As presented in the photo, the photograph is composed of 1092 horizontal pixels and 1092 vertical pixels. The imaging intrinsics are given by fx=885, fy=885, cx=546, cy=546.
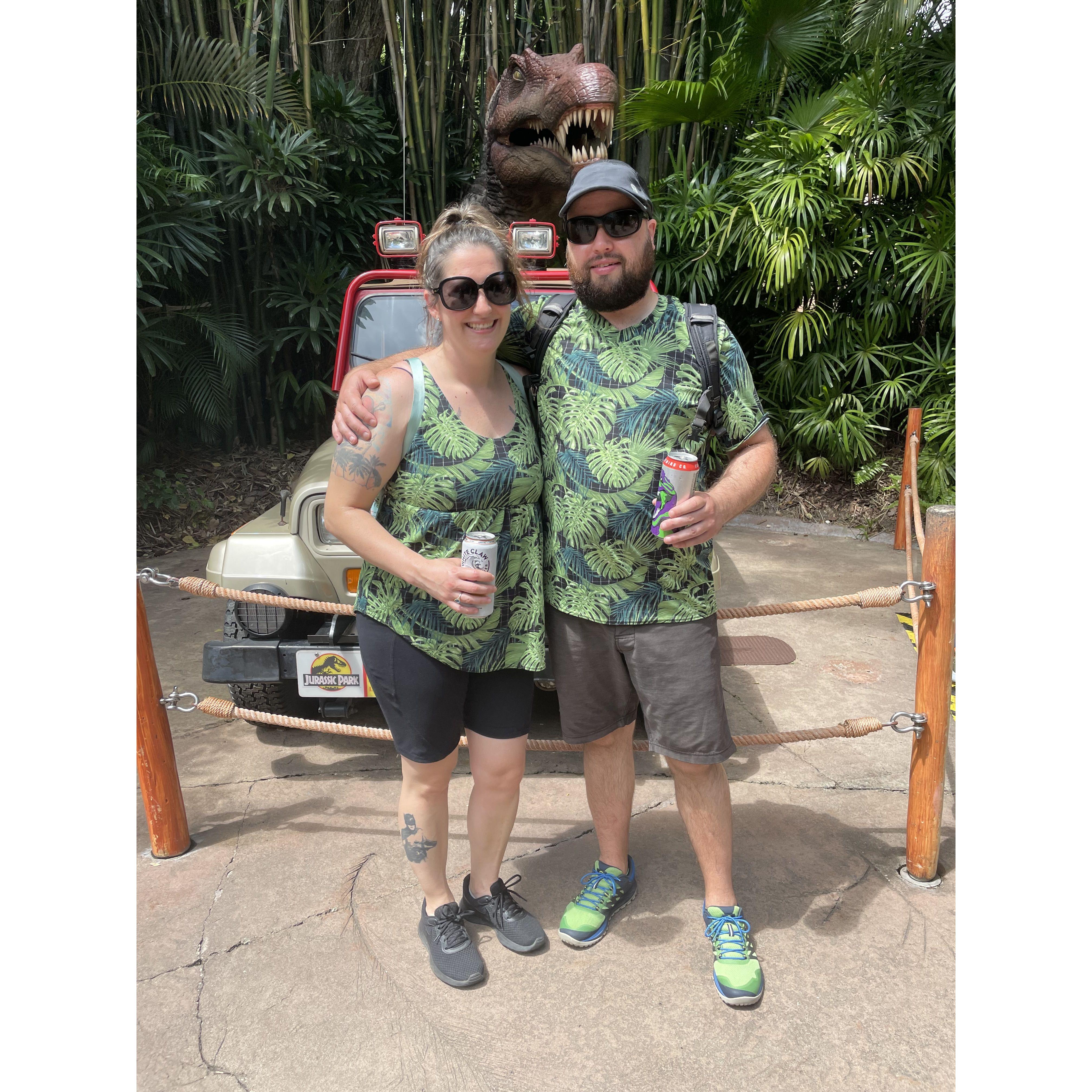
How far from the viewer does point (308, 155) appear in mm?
7906

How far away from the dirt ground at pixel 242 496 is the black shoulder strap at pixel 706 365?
6.04 m

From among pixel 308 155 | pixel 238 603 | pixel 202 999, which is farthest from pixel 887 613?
pixel 308 155

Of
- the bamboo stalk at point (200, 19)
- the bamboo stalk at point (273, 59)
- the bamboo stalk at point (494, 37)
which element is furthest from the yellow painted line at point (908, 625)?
the bamboo stalk at point (200, 19)

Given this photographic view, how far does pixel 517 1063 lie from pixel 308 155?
306 inches

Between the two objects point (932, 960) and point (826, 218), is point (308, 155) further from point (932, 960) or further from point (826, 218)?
point (932, 960)

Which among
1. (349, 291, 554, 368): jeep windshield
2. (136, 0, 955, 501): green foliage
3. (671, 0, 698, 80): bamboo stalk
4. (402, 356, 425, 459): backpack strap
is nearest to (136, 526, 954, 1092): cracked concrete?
(402, 356, 425, 459): backpack strap

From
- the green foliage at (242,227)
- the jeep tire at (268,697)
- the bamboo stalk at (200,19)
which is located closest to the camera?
the jeep tire at (268,697)

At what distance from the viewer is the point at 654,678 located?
232 cm

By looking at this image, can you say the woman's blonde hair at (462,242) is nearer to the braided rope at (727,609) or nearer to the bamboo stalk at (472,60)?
the braided rope at (727,609)

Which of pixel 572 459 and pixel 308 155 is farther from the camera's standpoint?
pixel 308 155

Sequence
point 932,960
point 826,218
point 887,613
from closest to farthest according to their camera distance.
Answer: point 932,960 → point 887,613 → point 826,218

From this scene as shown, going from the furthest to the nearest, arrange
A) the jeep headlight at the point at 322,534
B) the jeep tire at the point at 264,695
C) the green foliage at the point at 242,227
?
the green foliage at the point at 242,227
the jeep tire at the point at 264,695
the jeep headlight at the point at 322,534

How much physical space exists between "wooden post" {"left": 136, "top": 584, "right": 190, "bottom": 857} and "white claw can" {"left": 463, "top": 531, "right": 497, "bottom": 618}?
1.37 meters

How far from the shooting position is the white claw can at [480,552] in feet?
6.32
